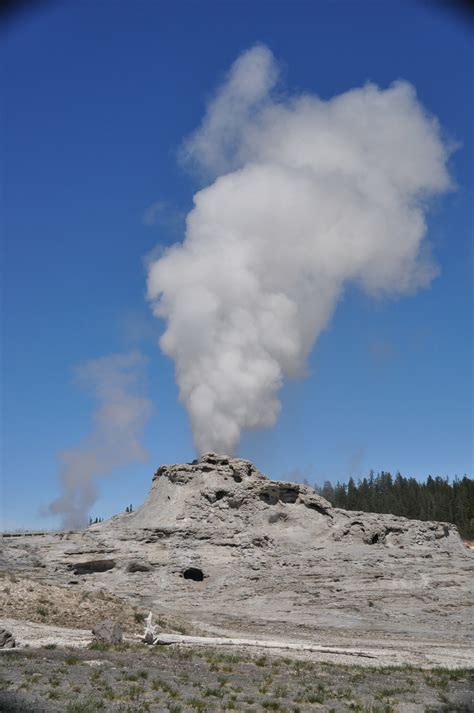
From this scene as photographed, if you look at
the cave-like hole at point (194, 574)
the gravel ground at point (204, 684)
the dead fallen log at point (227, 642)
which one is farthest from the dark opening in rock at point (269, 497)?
the gravel ground at point (204, 684)

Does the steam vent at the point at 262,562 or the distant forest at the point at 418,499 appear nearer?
the steam vent at the point at 262,562

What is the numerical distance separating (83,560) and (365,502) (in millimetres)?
85195

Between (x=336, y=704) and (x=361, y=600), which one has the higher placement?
(x=361, y=600)

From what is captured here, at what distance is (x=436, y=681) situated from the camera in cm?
1955

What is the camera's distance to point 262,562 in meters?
38.8

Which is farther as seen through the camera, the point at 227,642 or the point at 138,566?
the point at 138,566

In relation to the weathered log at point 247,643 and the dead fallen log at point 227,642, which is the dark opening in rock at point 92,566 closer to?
the dead fallen log at point 227,642

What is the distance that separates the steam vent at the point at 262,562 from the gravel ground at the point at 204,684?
8.45 metres

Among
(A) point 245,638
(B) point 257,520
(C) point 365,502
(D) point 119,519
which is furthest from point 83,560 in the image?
(C) point 365,502

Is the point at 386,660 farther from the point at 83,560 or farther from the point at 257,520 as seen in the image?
the point at 83,560

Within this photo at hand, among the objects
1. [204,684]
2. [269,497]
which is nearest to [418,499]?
[269,497]

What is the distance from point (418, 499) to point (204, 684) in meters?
106

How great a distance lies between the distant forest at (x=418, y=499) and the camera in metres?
107

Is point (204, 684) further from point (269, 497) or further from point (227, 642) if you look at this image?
point (269, 497)
